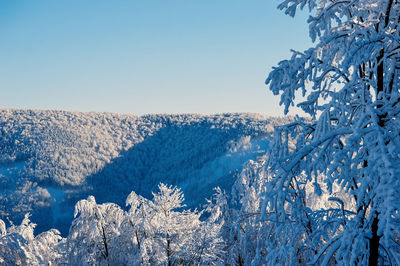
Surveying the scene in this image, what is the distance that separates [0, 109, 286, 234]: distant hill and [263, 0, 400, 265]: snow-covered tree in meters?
115

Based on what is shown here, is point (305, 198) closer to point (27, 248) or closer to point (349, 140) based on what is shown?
point (349, 140)

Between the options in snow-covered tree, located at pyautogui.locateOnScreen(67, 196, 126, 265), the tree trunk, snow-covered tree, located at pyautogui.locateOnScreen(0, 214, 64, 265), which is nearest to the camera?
the tree trunk

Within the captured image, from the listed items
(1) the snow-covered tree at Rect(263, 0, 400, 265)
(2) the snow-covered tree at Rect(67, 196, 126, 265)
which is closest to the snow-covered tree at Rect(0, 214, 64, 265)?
(2) the snow-covered tree at Rect(67, 196, 126, 265)

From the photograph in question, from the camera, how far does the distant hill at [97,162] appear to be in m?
123

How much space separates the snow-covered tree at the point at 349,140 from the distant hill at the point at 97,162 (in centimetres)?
11463

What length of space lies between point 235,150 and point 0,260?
156 meters

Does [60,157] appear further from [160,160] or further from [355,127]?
[355,127]

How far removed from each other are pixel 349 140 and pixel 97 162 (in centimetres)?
17316

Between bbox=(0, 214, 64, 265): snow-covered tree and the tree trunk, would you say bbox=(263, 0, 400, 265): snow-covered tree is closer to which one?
the tree trunk

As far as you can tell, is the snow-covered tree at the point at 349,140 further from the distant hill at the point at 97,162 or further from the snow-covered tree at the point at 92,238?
the distant hill at the point at 97,162

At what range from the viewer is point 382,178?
7.19 ft

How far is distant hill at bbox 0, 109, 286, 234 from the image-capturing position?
122562 millimetres

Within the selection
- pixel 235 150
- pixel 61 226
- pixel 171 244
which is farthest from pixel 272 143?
pixel 235 150

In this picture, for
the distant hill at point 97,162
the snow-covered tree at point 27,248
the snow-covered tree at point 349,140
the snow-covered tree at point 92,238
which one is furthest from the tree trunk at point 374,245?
the distant hill at point 97,162
